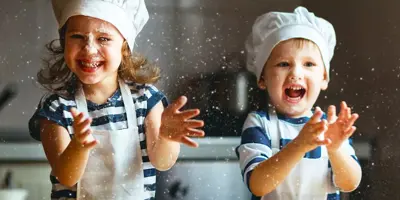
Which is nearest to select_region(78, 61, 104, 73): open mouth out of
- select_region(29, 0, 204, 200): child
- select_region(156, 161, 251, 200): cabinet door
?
select_region(29, 0, 204, 200): child

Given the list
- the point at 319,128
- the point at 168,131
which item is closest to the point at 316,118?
the point at 319,128

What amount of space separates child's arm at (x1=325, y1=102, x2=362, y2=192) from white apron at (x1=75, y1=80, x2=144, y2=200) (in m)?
0.15

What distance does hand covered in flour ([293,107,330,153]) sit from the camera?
0.56 m

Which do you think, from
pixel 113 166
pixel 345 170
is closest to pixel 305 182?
pixel 345 170

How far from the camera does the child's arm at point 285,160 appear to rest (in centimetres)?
56

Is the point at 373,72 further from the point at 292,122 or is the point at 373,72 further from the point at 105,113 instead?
the point at 105,113

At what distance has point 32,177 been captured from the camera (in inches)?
23.9

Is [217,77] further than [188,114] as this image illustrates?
Yes

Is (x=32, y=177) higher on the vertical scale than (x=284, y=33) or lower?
lower

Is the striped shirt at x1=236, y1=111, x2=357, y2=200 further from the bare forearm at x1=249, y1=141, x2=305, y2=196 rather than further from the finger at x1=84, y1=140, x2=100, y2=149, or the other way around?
the finger at x1=84, y1=140, x2=100, y2=149

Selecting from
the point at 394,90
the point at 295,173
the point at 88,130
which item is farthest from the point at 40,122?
the point at 394,90

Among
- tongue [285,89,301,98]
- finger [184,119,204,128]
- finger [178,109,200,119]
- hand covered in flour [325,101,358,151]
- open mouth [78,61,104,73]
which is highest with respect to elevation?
open mouth [78,61,104,73]

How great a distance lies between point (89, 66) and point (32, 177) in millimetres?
111

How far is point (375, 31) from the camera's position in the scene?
0.67 meters
